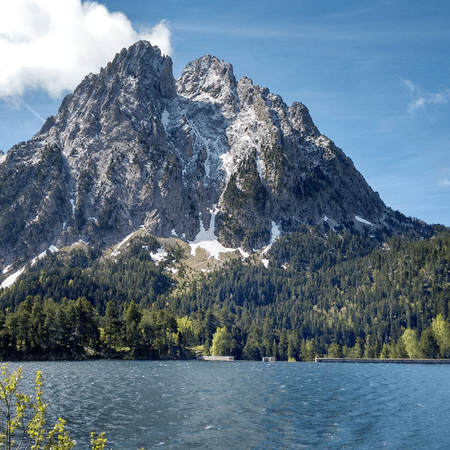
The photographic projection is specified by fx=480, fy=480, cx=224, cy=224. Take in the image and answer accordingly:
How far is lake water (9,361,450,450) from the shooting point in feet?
125

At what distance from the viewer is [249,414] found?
4891cm

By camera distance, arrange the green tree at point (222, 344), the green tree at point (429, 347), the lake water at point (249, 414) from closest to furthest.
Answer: the lake water at point (249, 414) < the green tree at point (429, 347) < the green tree at point (222, 344)

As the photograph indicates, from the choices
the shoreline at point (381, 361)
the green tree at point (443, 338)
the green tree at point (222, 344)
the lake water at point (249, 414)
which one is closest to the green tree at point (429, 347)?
the green tree at point (443, 338)

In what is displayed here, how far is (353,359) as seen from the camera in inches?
7574

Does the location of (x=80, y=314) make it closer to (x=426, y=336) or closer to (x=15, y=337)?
(x=15, y=337)

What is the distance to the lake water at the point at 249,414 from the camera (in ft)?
125

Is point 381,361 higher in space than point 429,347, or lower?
lower

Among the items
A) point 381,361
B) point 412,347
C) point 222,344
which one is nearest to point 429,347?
point 412,347

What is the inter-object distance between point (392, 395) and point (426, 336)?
12397cm

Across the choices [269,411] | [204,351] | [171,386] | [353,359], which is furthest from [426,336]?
[269,411]

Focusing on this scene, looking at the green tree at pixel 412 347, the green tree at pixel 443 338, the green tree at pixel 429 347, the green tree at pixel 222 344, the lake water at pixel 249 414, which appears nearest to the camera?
the lake water at pixel 249 414

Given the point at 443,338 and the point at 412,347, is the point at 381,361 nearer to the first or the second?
the point at 412,347

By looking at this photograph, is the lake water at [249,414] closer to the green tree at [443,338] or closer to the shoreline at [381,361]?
the shoreline at [381,361]

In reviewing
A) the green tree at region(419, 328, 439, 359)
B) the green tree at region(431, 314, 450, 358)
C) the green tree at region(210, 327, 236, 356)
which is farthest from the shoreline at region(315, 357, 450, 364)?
the green tree at region(210, 327, 236, 356)
